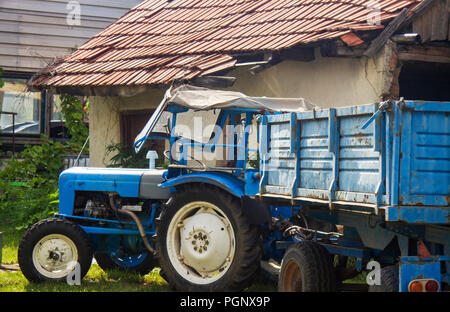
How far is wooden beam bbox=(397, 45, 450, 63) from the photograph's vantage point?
10.2 meters

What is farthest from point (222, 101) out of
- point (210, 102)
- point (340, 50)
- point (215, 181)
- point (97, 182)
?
point (340, 50)

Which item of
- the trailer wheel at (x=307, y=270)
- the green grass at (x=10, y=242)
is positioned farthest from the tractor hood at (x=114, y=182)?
the trailer wheel at (x=307, y=270)

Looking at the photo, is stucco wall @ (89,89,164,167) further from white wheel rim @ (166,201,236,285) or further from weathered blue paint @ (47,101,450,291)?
weathered blue paint @ (47,101,450,291)

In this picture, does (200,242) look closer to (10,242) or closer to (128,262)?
(128,262)

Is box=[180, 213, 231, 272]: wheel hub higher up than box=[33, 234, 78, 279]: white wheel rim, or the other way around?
box=[180, 213, 231, 272]: wheel hub

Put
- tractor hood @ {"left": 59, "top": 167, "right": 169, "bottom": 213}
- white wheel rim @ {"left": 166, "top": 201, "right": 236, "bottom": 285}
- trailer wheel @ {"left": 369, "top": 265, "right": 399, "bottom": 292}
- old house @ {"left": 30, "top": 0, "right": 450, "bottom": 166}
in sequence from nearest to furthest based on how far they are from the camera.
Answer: trailer wheel @ {"left": 369, "top": 265, "right": 399, "bottom": 292}
white wheel rim @ {"left": 166, "top": 201, "right": 236, "bottom": 285}
tractor hood @ {"left": 59, "top": 167, "right": 169, "bottom": 213}
old house @ {"left": 30, "top": 0, "right": 450, "bottom": 166}

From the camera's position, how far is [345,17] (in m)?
10.5

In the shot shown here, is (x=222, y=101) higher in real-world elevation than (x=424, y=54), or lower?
lower

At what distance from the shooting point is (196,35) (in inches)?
506

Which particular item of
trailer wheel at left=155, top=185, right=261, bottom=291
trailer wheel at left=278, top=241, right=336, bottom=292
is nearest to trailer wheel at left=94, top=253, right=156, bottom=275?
trailer wheel at left=155, top=185, right=261, bottom=291

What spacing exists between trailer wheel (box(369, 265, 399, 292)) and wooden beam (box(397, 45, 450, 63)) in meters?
5.17

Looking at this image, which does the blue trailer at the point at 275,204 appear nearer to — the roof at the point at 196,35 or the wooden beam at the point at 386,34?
the wooden beam at the point at 386,34

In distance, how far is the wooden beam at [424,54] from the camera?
33.5 feet

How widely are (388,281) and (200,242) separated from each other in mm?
2365
